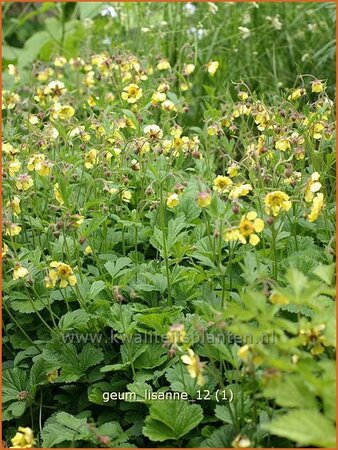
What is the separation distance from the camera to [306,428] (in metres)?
1.38

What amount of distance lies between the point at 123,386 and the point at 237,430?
475mm

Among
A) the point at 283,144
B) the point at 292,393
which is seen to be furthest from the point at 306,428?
the point at 283,144

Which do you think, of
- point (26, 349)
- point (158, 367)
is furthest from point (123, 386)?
point (26, 349)

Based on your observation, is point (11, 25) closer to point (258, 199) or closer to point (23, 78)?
point (23, 78)

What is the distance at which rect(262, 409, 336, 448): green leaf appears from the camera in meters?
1.36

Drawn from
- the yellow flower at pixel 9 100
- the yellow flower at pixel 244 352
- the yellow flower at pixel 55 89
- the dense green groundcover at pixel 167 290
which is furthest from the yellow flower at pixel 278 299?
the yellow flower at pixel 9 100

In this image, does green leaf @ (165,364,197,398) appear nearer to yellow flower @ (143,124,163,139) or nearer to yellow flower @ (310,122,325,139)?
yellow flower @ (143,124,163,139)

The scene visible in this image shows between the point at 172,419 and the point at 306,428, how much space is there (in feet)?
2.02

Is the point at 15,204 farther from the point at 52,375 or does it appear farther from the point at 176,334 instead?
the point at 176,334

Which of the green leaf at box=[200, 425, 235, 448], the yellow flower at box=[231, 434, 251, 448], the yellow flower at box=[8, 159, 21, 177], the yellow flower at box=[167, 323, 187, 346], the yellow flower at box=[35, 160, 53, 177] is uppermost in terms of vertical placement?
the yellow flower at box=[35, 160, 53, 177]

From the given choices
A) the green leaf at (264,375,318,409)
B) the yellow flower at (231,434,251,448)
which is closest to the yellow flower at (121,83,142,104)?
the yellow flower at (231,434,251,448)

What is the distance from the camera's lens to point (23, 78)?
4703 mm

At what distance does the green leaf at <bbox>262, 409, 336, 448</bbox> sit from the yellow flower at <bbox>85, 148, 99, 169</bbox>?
54.9 inches

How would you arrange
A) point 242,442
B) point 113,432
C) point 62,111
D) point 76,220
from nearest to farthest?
point 242,442
point 113,432
point 76,220
point 62,111
